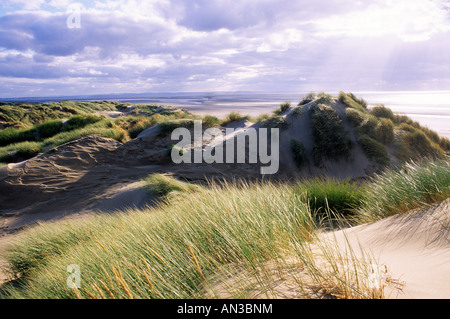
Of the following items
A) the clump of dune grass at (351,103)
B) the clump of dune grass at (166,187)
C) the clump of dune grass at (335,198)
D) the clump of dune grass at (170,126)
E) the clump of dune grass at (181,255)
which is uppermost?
the clump of dune grass at (351,103)

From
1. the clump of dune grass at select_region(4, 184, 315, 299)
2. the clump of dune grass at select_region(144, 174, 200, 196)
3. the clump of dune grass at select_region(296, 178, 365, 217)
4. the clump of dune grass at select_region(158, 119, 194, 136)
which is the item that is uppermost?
the clump of dune grass at select_region(158, 119, 194, 136)

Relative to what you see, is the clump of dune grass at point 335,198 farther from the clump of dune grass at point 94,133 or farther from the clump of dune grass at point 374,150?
the clump of dune grass at point 94,133

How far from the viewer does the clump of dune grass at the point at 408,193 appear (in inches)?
141

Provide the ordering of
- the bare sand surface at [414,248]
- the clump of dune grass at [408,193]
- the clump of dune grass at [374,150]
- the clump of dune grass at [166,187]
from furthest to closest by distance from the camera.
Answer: the clump of dune grass at [374,150]
the clump of dune grass at [166,187]
the clump of dune grass at [408,193]
the bare sand surface at [414,248]

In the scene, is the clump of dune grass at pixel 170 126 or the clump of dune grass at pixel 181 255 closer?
the clump of dune grass at pixel 181 255

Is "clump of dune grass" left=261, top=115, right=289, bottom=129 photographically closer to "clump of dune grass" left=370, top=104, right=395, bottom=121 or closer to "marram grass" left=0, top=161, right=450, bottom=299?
"clump of dune grass" left=370, top=104, right=395, bottom=121

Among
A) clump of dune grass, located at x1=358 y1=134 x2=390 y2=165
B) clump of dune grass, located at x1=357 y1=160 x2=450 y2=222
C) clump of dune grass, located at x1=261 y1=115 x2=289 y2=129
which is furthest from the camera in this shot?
clump of dune grass, located at x1=261 y1=115 x2=289 y2=129

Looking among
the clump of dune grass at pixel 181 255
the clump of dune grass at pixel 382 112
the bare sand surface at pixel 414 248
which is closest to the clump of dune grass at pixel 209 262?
the clump of dune grass at pixel 181 255

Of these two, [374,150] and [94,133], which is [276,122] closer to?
[374,150]

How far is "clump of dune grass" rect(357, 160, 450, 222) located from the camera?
141 inches

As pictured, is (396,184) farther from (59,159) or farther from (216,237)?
(59,159)

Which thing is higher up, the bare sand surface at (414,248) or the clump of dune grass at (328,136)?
the clump of dune grass at (328,136)

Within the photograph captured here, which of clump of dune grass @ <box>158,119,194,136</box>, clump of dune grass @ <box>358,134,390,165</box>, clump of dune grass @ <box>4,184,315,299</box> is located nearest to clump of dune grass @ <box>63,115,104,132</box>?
clump of dune grass @ <box>158,119,194,136</box>
